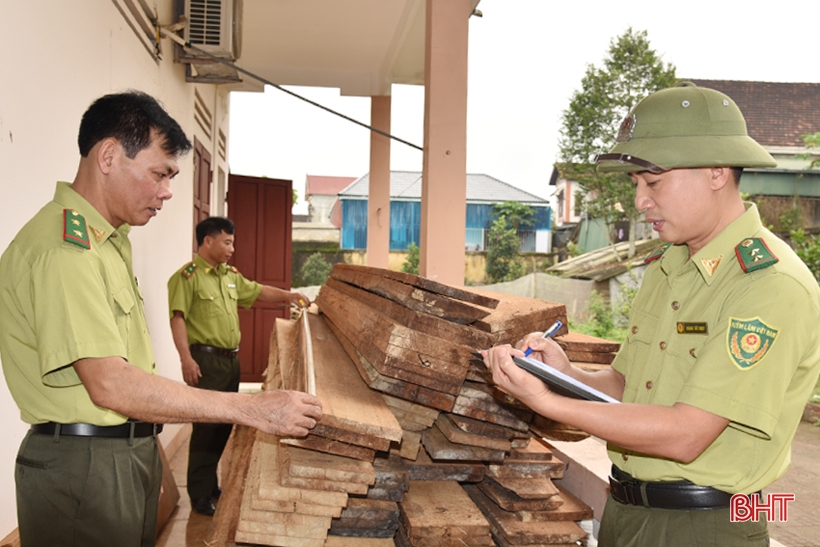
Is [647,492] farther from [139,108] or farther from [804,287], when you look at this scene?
[139,108]

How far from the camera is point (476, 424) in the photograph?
2326 millimetres

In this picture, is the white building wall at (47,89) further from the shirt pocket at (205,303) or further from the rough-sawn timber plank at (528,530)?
the rough-sawn timber plank at (528,530)

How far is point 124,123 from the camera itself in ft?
6.76

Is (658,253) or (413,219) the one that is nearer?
(658,253)

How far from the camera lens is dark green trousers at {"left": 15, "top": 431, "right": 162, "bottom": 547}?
6.32 feet

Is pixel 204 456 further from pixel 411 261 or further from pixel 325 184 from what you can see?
pixel 325 184

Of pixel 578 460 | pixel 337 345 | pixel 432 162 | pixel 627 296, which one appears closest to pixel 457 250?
pixel 432 162

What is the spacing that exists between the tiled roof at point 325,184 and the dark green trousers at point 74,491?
146 feet

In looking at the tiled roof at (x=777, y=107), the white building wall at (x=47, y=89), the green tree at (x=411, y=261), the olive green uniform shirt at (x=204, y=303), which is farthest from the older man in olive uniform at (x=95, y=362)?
the tiled roof at (x=777, y=107)

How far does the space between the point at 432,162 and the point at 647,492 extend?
329cm

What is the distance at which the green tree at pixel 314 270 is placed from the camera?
2292 centimetres

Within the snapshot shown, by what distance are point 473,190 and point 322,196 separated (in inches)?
555

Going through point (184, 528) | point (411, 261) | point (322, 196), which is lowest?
point (184, 528)

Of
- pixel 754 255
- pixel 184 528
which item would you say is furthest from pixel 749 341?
pixel 184 528
